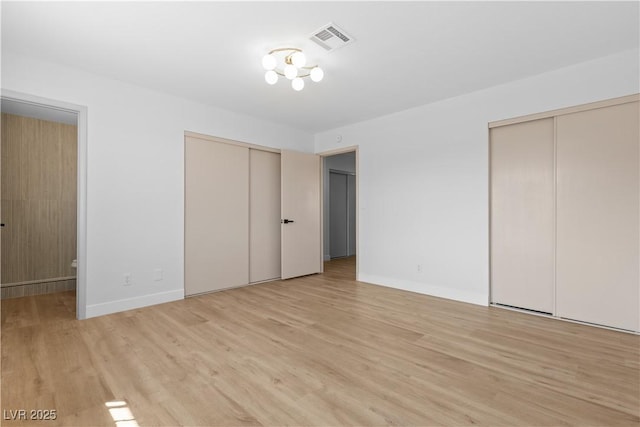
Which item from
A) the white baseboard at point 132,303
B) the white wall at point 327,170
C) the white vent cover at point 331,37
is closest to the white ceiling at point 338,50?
the white vent cover at point 331,37

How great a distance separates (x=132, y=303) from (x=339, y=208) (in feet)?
16.8

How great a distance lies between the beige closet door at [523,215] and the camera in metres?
3.12

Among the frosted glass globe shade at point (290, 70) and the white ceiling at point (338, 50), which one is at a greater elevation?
the white ceiling at point (338, 50)

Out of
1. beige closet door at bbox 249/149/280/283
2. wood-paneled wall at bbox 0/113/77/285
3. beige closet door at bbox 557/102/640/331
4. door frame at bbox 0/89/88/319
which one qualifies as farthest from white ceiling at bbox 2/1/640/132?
wood-paneled wall at bbox 0/113/77/285

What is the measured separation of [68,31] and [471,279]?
4700mm

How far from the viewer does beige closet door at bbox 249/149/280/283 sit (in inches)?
183

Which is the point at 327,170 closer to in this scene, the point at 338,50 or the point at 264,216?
the point at 264,216

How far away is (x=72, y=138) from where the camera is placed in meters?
4.33

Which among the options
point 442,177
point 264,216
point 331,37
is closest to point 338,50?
point 331,37

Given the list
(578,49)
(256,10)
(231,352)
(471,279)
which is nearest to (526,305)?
(471,279)

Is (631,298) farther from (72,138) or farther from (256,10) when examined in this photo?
(72,138)

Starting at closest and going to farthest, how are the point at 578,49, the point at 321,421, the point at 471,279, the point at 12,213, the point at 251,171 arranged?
the point at 321,421 → the point at 578,49 → the point at 471,279 → the point at 12,213 → the point at 251,171

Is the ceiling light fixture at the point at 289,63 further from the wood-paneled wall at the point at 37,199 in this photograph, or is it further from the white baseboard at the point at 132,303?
the wood-paneled wall at the point at 37,199

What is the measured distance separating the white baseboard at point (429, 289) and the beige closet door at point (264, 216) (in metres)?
1.53
